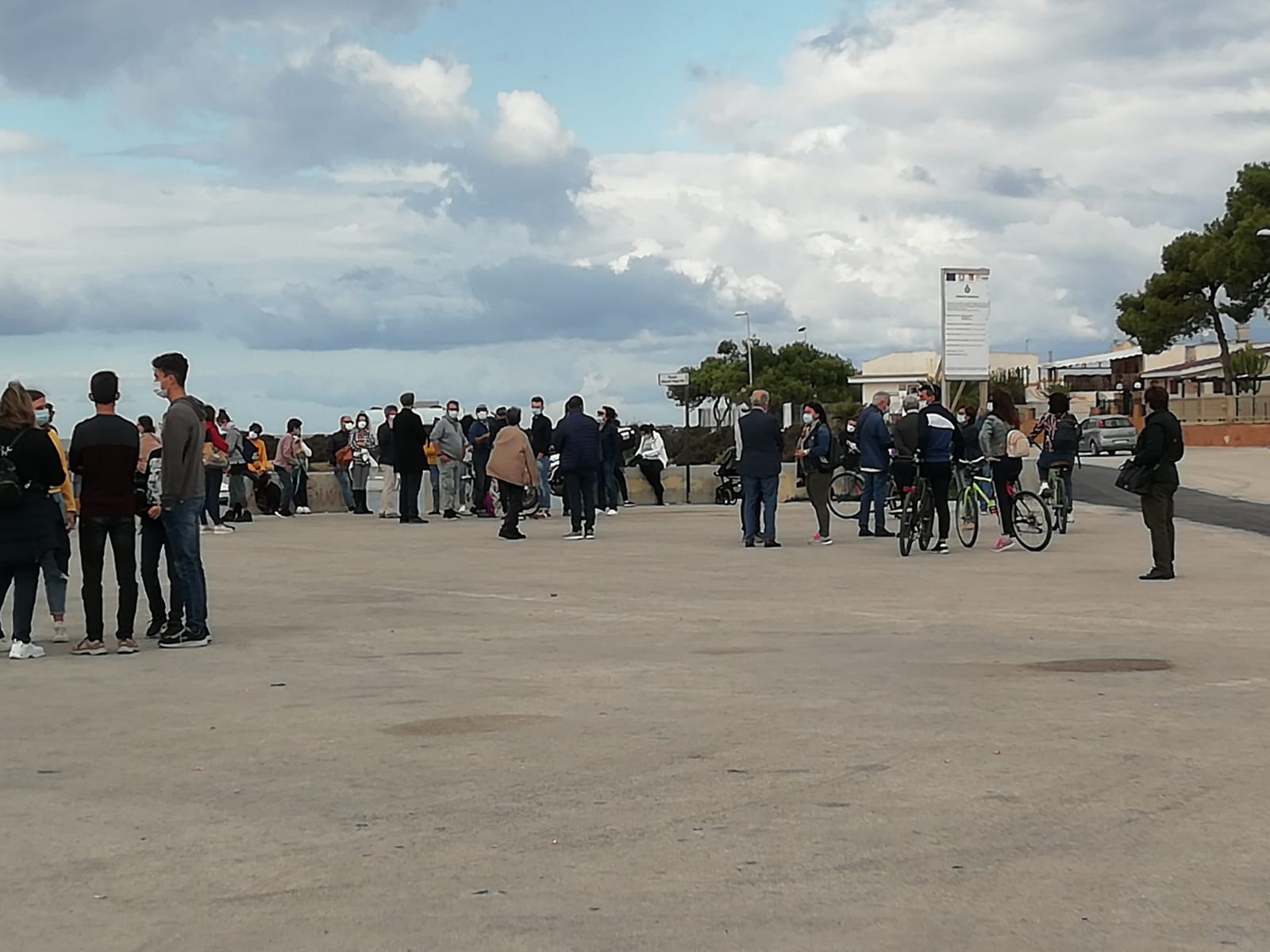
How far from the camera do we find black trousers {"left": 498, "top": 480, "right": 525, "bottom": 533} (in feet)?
78.2

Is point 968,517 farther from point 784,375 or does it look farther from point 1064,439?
point 784,375

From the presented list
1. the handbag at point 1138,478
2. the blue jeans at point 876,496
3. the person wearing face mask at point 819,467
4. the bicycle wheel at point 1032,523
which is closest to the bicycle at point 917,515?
the bicycle wheel at point 1032,523

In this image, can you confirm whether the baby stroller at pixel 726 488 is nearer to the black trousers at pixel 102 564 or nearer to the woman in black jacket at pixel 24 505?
the black trousers at pixel 102 564

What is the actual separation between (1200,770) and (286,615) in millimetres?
8633

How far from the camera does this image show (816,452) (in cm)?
2278

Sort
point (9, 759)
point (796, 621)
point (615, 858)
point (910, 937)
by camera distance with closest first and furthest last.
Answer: point (910, 937)
point (615, 858)
point (9, 759)
point (796, 621)

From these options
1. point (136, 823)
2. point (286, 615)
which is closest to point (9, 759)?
point (136, 823)

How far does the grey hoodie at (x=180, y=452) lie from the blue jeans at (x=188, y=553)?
6 cm

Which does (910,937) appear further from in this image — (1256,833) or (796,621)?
(796,621)

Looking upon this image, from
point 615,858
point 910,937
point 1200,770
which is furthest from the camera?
point 1200,770

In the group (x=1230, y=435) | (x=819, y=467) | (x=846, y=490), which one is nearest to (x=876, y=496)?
(x=819, y=467)

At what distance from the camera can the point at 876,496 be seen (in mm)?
23484

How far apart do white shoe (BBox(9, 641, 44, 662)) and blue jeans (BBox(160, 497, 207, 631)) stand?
97 centimetres

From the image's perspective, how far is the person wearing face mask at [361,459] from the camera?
31.8 meters
